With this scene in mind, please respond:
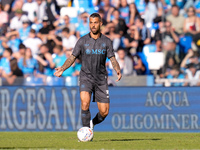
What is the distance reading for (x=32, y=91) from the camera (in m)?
13.3

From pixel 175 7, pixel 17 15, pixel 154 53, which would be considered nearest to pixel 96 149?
pixel 154 53

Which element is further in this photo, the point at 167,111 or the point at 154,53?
the point at 154,53

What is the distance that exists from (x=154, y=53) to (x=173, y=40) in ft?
2.31

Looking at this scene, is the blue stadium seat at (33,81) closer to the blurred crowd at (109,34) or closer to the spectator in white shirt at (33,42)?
the blurred crowd at (109,34)

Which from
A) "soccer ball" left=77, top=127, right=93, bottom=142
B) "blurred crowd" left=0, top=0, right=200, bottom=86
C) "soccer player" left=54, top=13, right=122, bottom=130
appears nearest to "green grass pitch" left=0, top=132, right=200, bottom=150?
"soccer ball" left=77, top=127, right=93, bottom=142

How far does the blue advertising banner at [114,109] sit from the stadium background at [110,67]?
27 mm

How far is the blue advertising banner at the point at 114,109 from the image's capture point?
511 inches

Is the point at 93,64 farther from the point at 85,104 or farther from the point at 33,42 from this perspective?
the point at 33,42

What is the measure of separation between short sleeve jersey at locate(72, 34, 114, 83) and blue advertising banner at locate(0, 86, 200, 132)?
453 cm

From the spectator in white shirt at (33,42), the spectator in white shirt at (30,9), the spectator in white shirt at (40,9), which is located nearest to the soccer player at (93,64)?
the spectator in white shirt at (33,42)

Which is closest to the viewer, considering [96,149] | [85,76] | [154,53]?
[96,149]

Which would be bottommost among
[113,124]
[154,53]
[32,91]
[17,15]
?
[113,124]

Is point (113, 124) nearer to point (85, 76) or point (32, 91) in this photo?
point (32, 91)

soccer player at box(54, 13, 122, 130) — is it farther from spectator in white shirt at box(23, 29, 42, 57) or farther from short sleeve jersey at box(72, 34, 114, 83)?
spectator in white shirt at box(23, 29, 42, 57)
